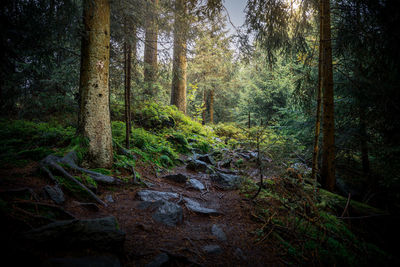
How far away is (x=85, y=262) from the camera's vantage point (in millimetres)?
1660

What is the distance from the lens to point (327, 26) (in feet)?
16.4

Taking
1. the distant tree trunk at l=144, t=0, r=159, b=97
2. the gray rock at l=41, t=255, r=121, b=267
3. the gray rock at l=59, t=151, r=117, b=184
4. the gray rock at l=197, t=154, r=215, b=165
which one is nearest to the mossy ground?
the gray rock at l=59, t=151, r=117, b=184

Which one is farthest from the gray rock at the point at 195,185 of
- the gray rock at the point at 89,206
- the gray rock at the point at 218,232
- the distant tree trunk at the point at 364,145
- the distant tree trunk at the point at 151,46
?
the distant tree trunk at the point at 364,145

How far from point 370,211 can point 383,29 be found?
422 centimetres

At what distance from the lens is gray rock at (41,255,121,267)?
1.47m

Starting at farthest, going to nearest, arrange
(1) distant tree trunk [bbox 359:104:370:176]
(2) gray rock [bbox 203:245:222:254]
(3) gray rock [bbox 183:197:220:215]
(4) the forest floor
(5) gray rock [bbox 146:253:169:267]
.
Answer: (1) distant tree trunk [bbox 359:104:370:176], (3) gray rock [bbox 183:197:220:215], (2) gray rock [bbox 203:245:222:254], (4) the forest floor, (5) gray rock [bbox 146:253:169:267]

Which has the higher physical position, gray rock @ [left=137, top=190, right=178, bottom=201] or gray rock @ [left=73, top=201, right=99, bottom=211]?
gray rock @ [left=73, top=201, right=99, bottom=211]

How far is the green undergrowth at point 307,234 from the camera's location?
2.87 meters

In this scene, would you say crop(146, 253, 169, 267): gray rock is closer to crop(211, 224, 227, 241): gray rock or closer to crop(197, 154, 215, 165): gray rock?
crop(211, 224, 227, 241): gray rock

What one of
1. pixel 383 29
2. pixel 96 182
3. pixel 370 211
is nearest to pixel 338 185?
pixel 370 211

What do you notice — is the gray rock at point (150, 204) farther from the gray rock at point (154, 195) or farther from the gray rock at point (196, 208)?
the gray rock at point (196, 208)

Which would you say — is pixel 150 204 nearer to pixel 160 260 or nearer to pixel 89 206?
pixel 89 206

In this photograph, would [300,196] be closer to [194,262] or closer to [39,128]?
[194,262]

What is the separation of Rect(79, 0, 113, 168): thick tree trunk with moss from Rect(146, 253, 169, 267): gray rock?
10.2 ft
